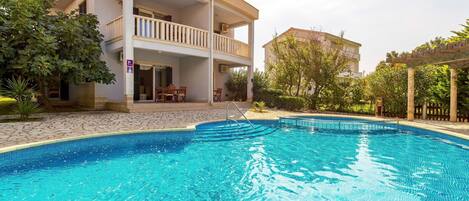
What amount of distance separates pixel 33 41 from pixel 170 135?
6.83 metres

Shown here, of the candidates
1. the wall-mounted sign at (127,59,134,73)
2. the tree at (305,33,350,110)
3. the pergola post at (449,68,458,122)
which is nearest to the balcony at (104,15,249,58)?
the wall-mounted sign at (127,59,134,73)

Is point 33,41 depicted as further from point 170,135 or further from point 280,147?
point 280,147

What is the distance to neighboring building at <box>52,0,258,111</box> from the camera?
11727 millimetres

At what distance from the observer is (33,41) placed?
31.7 feet

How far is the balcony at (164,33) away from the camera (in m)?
11.9

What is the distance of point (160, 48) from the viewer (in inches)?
483

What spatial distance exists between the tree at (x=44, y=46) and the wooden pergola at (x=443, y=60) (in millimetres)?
12680

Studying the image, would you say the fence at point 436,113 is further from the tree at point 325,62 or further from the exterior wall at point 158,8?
the exterior wall at point 158,8

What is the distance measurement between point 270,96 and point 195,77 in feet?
16.2

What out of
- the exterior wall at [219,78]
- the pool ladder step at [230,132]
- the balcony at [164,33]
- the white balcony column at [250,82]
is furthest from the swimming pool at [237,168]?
the exterior wall at [219,78]

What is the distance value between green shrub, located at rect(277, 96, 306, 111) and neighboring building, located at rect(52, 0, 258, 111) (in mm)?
2482

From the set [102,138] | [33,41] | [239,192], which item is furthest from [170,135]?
[33,41]

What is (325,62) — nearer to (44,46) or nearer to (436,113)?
(436,113)

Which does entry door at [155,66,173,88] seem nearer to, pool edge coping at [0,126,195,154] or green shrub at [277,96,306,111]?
green shrub at [277,96,306,111]
